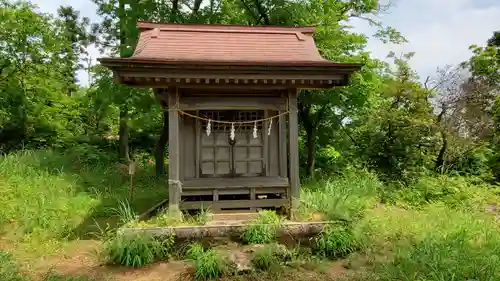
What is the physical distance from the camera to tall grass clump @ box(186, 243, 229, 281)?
6.02 m

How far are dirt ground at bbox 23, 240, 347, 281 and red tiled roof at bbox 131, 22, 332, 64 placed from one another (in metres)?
3.89

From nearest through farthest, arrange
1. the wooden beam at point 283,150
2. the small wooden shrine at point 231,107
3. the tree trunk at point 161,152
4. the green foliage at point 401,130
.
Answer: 1. the small wooden shrine at point 231,107
2. the wooden beam at point 283,150
3. the green foliage at point 401,130
4. the tree trunk at point 161,152

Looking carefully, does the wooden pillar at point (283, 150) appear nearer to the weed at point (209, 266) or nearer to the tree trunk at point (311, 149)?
the weed at point (209, 266)

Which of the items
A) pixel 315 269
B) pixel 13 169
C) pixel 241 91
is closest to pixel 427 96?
pixel 241 91

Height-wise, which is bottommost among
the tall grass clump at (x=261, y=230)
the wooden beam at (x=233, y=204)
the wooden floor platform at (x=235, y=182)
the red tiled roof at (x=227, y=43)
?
the tall grass clump at (x=261, y=230)

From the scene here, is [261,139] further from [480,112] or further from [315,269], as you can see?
[480,112]

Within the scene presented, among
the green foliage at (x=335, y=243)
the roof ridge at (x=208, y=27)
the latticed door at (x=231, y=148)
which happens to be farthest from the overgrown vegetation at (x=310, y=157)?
the roof ridge at (x=208, y=27)

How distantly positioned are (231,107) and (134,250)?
11.1 feet

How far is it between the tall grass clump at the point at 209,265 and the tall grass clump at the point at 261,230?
0.79 meters

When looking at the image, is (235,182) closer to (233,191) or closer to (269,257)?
(233,191)

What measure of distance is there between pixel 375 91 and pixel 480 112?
5.13 meters

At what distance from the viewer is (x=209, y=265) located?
19.8 feet

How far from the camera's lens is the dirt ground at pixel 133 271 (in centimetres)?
607

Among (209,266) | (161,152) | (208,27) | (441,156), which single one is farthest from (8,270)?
(441,156)
